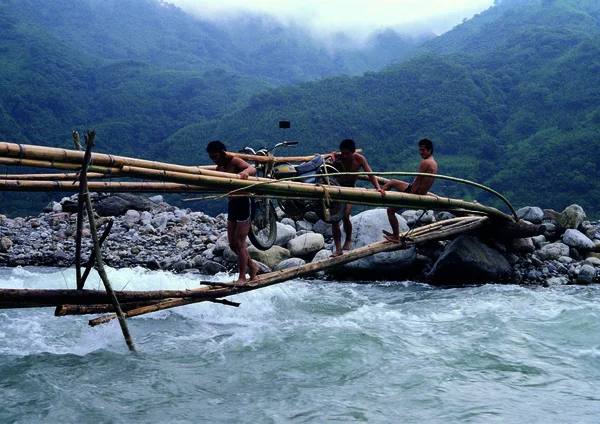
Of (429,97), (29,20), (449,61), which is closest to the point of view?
(429,97)

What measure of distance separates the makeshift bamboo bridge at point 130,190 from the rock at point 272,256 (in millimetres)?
4086

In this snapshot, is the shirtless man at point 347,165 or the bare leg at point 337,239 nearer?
the shirtless man at point 347,165

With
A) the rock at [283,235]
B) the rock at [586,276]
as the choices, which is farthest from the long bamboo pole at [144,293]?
the rock at [283,235]

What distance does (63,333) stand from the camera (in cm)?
786

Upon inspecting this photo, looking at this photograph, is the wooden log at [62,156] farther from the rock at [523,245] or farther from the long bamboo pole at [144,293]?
the rock at [523,245]

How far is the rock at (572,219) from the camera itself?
504 inches

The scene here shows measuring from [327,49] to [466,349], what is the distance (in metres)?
75.4

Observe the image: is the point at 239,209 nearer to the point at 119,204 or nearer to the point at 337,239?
the point at 337,239

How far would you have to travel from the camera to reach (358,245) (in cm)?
1237

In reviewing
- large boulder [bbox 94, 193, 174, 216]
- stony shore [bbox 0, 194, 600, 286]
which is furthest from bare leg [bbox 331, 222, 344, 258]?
large boulder [bbox 94, 193, 174, 216]

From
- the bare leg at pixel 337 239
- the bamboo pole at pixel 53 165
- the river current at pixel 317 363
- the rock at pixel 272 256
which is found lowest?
the river current at pixel 317 363

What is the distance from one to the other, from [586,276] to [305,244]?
546 cm

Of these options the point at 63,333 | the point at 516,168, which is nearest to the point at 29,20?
the point at 516,168

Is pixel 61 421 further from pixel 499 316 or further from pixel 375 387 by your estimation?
pixel 499 316
